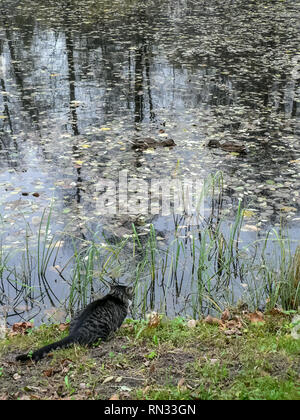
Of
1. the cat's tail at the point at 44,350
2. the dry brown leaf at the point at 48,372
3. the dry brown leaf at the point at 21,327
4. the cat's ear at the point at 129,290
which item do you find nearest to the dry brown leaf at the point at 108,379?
the dry brown leaf at the point at 48,372

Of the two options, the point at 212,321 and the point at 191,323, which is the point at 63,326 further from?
the point at 212,321

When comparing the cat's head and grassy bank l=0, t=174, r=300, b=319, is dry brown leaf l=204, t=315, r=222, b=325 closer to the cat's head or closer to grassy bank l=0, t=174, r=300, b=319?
grassy bank l=0, t=174, r=300, b=319

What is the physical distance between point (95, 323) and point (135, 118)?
675 centimetres

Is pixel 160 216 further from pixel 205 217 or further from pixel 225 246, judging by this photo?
pixel 225 246

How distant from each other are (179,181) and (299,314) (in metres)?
3.57

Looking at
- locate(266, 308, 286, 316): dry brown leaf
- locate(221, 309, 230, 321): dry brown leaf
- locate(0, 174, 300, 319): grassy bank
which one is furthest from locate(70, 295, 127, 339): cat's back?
locate(266, 308, 286, 316): dry brown leaf

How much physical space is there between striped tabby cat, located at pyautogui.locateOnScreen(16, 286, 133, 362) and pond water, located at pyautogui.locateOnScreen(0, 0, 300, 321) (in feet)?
3.42

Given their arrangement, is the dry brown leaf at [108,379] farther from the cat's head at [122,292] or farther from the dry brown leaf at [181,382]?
the cat's head at [122,292]

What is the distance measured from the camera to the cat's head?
16.2 ft

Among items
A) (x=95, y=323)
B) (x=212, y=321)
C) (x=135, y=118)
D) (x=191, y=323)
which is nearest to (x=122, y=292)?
(x=95, y=323)

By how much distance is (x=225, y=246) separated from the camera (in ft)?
19.5

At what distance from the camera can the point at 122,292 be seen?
16.4 ft

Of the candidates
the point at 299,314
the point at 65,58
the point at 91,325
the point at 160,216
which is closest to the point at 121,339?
the point at 91,325

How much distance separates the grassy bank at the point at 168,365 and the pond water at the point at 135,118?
1398 millimetres
